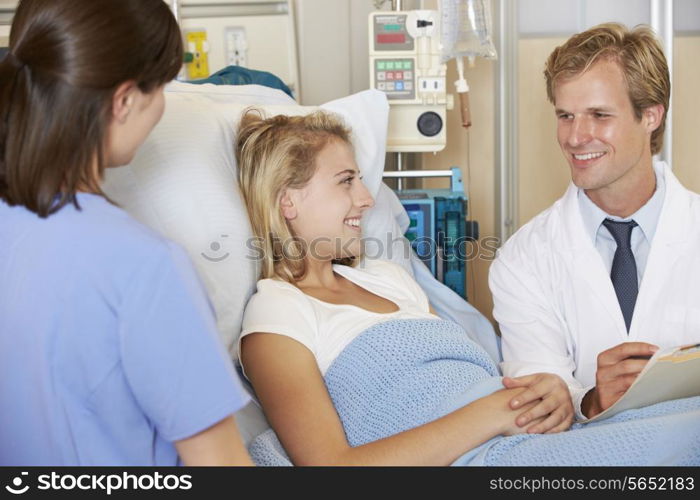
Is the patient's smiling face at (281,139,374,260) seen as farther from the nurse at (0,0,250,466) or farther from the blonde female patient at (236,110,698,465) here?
the nurse at (0,0,250,466)

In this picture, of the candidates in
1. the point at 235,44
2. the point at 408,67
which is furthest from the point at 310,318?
the point at 235,44

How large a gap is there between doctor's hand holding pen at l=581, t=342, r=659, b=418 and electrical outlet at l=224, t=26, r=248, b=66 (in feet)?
6.54

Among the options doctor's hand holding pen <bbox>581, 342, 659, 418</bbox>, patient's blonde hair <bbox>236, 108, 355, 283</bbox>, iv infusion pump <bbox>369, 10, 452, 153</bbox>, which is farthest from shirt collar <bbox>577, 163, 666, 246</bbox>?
iv infusion pump <bbox>369, 10, 452, 153</bbox>

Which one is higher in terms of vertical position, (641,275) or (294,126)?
(294,126)

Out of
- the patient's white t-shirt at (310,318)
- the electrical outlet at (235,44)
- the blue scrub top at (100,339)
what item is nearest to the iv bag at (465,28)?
the electrical outlet at (235,44)

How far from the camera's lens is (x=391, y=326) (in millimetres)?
1645

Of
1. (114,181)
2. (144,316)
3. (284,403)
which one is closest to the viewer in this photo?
(144,316)

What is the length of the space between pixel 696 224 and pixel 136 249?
56.7 inches

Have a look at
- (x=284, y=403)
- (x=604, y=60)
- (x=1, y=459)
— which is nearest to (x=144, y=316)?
(x=1, y=459)

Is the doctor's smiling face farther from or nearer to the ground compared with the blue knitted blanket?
farther from the ground

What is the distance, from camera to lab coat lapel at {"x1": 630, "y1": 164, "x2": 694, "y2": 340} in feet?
6.23

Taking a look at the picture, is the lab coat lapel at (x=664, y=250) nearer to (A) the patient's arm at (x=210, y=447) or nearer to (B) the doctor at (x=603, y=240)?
(B) the doctor at (x=603, y=240)

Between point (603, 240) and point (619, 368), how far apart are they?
47 cm

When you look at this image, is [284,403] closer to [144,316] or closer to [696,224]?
[144,316]
